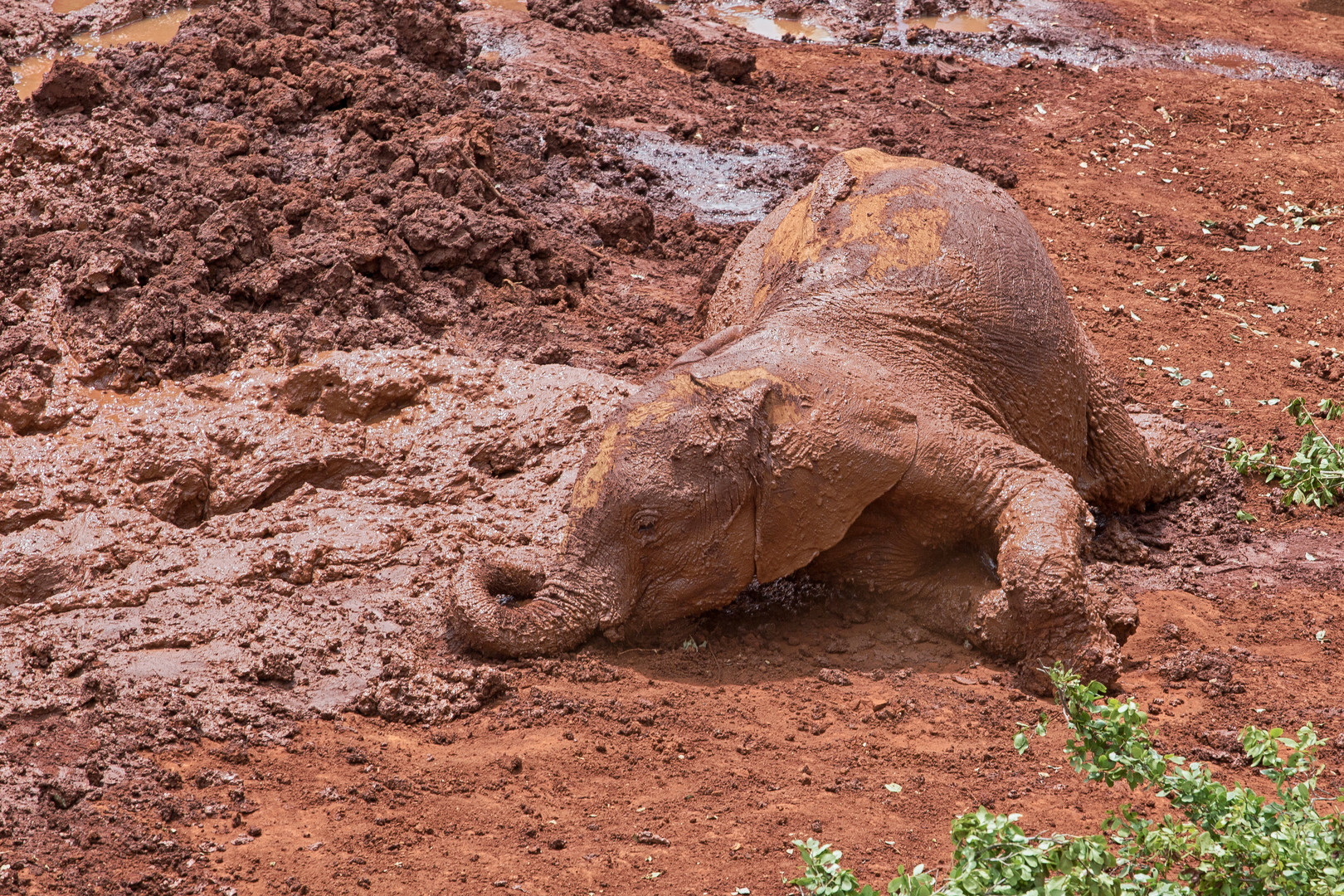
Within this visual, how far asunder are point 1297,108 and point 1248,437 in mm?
7065

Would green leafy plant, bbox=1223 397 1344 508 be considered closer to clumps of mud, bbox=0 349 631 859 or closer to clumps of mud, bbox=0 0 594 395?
clumps of mud, bbox=0 349 631 859

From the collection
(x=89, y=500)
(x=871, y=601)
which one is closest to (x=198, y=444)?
(x=89, y=500)

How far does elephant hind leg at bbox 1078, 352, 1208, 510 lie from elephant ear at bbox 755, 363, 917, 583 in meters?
1.60

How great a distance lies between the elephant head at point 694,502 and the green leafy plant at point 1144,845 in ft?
5.42

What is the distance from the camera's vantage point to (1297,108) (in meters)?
12.5

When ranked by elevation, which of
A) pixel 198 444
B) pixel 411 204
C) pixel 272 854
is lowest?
pixel 272 854

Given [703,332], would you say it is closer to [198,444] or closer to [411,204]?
[411,204]

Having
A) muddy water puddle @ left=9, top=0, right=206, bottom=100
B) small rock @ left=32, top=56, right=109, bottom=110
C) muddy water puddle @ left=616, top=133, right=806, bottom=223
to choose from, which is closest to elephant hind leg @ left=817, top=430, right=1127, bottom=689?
muddy water puddle @ left=616, top=133, right=806, bottom=223

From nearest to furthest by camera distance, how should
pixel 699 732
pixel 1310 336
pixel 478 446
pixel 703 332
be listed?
pixel 699 732
pixel 478 446
pixel 703 332
pixel 1310 336

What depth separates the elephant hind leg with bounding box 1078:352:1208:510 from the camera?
632cm

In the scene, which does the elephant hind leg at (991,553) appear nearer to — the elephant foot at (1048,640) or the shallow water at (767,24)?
the elephant foot at (1048,640)

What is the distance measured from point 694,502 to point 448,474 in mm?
1698

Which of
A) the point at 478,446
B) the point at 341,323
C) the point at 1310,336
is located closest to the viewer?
the point at 478,446

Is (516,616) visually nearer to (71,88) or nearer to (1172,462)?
(1172,462)
